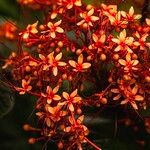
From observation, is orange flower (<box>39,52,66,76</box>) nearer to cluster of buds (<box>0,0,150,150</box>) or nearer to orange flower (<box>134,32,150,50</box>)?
cluster of buds (<box>0,0,150,150</box>)

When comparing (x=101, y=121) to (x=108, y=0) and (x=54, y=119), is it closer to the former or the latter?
(x=54, y=119)

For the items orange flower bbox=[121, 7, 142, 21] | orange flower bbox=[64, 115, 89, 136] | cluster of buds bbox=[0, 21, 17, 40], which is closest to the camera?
orange flower bbox=[64, 115, 89, 136]

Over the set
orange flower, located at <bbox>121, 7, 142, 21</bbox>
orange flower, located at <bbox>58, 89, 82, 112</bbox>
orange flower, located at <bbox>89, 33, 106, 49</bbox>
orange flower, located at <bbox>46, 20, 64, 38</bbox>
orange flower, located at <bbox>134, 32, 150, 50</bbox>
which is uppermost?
orange flower, located at <bbox>121, 7, 142, 21</bbox>

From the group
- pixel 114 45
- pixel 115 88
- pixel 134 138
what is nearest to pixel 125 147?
pixel 134 138

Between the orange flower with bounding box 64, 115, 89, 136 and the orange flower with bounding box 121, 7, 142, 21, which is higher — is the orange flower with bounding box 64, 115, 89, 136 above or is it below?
below

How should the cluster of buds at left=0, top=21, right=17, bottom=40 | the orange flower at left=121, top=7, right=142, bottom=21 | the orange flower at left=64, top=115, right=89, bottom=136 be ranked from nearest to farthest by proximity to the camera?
the orange flower at left=64, top=115, right=89, bottom=136
the orange flower at left=121, top=7, right=142, bottom=21
the cluster of buds at left=0, top=21, right=17, bottom=40

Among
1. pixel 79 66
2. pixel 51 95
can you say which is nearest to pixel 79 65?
pixel 79 66

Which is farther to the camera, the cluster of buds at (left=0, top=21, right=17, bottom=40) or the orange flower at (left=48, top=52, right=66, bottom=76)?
the cluster of buds at (left=0, top=21, right=17, bottom=40)

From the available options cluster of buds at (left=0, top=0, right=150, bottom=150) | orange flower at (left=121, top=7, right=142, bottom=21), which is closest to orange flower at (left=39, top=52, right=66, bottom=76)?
cluster of buds at (left=0, top=0, right=150, bottom=150)
